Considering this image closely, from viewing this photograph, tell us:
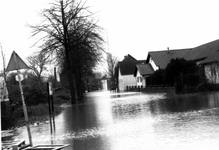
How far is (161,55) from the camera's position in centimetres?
6662

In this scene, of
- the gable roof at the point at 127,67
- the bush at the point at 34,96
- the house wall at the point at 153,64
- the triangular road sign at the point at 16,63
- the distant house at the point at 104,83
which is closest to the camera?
the triangular road sign at the point at 16,63

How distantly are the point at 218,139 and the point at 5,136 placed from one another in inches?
312

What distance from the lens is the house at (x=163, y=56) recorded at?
212 feet

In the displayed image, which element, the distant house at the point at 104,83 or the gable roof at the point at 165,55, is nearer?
the gable roof at the point at 165,55

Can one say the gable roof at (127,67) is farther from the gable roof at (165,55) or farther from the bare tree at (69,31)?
the bare tree at (69,31)

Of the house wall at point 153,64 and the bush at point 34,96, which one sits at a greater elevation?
the house wall at point 153,64

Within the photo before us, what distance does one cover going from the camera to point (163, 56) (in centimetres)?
6631

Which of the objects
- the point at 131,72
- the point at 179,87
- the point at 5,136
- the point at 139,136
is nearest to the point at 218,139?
the point at 139,136

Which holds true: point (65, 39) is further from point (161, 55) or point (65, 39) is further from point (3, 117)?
point (161, 55)

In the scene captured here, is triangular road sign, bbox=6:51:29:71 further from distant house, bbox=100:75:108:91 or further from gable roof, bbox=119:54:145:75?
distant house, bbox=100:75:108:91

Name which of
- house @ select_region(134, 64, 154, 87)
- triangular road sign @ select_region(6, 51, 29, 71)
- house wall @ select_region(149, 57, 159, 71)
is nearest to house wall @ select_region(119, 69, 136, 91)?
house @ select_region(134, 64, 154, 87)

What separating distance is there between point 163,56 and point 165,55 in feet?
2.14

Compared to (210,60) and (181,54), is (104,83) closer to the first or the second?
(181,54)

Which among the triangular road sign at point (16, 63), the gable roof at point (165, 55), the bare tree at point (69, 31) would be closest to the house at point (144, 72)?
the gable roof at point (165, 55)
